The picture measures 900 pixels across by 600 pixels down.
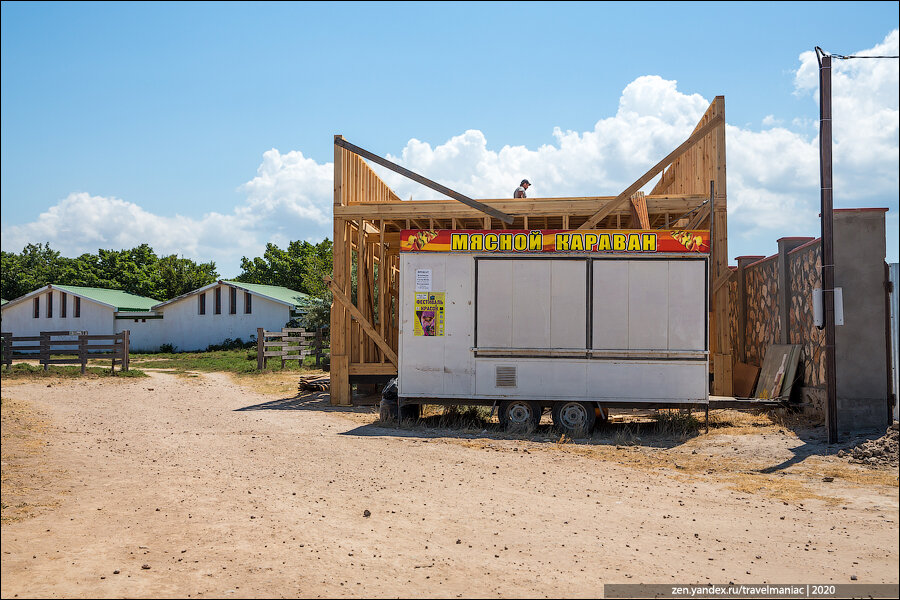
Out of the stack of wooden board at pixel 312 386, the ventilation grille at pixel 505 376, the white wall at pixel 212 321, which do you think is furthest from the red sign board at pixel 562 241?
the white wall at pixel 212 321

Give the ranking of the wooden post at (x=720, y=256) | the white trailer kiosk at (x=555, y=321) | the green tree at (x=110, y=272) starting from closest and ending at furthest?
the white trailer kiosk at (x=555, y=321) → the wooden post at (x=720, y=256) → the green tree at (x=110, y=272)

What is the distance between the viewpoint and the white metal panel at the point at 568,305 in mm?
12281

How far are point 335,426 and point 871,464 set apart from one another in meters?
8.25

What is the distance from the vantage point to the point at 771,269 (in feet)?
47.4

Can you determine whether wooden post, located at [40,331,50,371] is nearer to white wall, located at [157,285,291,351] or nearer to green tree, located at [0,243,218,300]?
white wall, located at [157,285,291,351]

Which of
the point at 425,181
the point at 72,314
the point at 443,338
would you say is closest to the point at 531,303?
the point at 443,338

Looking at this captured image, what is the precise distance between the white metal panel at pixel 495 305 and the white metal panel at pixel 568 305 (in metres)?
0.76

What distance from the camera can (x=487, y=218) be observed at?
52.4ft

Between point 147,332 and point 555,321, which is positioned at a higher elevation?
point 555,321

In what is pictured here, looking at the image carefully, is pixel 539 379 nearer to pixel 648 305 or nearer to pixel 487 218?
pixel 648 305

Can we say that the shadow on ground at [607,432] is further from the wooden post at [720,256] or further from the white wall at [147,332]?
the white wall at [147,332]

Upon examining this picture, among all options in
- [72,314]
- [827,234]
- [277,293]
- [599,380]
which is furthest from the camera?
[277,293]

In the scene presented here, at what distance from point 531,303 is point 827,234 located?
15.2ft

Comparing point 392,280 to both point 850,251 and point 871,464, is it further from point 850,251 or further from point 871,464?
point 871,464
